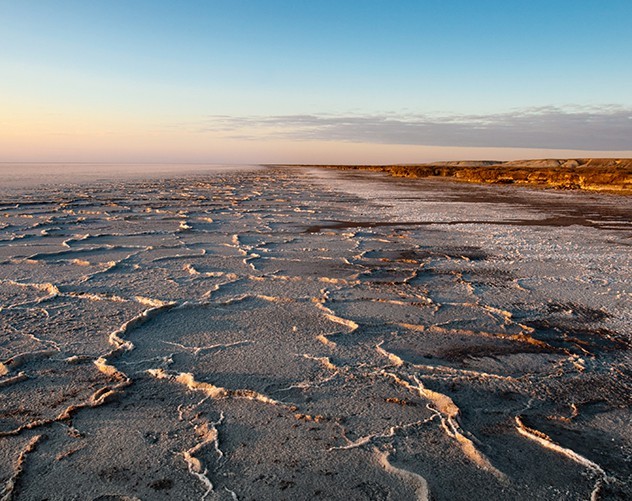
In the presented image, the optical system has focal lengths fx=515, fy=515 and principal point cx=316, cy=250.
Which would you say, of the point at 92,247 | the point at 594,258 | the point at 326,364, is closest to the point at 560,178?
the point at 594,258

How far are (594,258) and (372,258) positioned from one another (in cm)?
238

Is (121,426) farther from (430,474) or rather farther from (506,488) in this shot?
(506,488)

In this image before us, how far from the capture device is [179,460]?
1.84 meters

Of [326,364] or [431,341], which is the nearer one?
[326,364]

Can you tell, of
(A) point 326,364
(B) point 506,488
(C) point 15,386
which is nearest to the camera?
(B) point 506,488

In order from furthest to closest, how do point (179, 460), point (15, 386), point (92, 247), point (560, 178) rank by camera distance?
point (560, 178), point (92, 247), point (15, 386), point (179, 460)

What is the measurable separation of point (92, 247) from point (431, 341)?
450 cm

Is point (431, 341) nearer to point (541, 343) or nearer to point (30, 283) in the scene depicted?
point (541, 343)

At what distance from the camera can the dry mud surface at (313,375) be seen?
178 centimetres

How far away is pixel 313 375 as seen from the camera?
2.58 m

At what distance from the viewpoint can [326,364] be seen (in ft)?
8.92

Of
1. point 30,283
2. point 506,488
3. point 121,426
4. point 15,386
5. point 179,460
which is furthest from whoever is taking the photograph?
point 30,283

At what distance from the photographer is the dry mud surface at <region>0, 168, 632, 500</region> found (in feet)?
5.85

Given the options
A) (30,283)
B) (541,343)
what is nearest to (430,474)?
(541,343)
